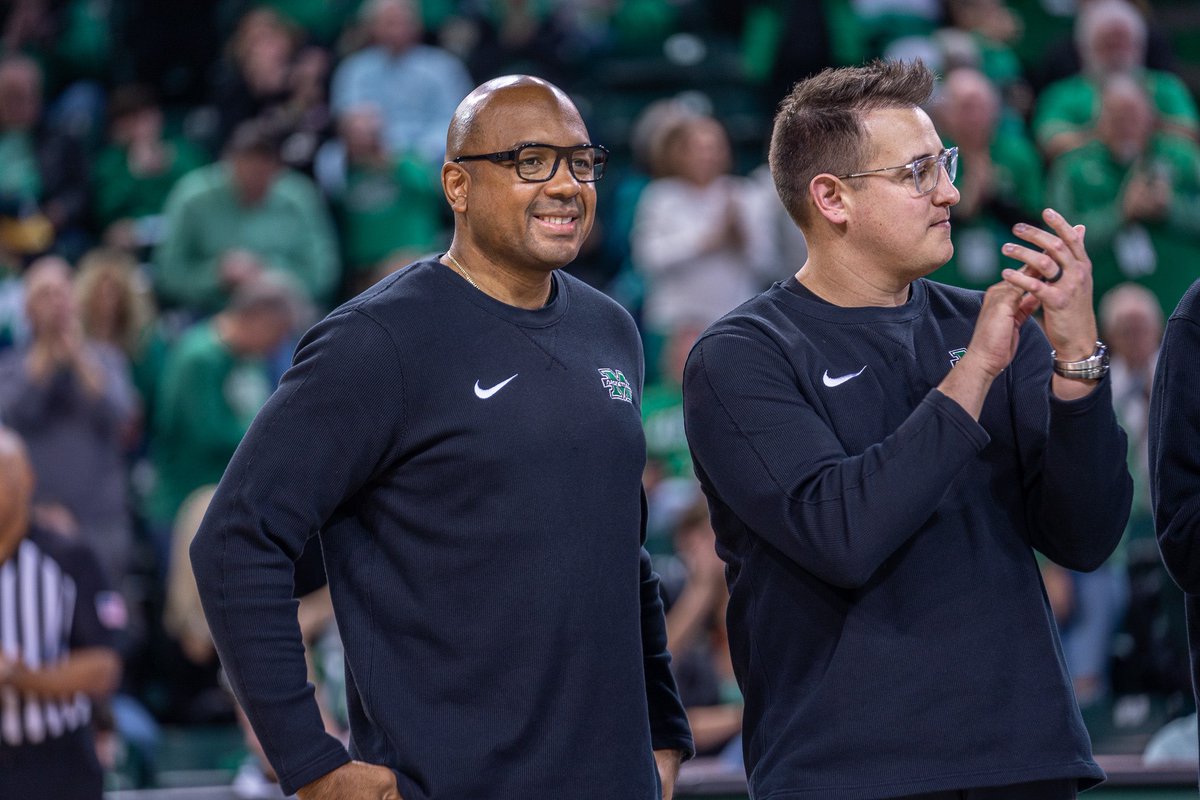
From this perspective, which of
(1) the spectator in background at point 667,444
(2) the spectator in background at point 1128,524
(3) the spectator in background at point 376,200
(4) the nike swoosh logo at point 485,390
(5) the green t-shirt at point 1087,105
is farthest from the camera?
(3) the spectator in background at point 376,200

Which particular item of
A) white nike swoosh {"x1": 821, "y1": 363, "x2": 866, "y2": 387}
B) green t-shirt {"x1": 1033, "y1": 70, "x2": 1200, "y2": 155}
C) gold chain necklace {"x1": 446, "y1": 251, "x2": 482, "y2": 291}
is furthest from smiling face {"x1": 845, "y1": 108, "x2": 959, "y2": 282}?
green t-shirt {"x1": 1033, "y1": 70, "x2": 1200, "y2": 155}

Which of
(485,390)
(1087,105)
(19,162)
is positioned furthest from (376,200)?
(485,390)

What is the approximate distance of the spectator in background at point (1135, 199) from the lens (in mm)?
8305

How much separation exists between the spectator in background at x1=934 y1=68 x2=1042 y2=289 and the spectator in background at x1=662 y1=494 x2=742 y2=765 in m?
1.99

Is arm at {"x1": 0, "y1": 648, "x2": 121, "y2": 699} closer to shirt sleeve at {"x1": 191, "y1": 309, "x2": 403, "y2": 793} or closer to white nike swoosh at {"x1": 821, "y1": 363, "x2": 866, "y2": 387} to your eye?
shirt sleeve at {"x1": 191, "y1": 309, "x2": 403, "y2": 793}

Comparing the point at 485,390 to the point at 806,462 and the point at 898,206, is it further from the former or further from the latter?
the point at 898,206

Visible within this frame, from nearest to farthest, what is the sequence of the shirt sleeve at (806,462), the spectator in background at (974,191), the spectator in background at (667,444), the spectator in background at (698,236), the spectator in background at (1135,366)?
1. the shirt sleeve at (806,462)
2. the spectator in background at (1135,366)
3. the spectator in background at (667,444)
4. the spectator in background at (974,191)
5. the spectator in background at (698,236)

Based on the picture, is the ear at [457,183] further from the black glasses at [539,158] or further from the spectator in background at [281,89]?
the spectator in background at [281,89]

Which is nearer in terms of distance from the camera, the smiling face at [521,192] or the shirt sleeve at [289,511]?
the shirt sleeve at [289,511]

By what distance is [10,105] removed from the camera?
455 inches

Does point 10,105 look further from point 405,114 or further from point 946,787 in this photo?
point 946,787

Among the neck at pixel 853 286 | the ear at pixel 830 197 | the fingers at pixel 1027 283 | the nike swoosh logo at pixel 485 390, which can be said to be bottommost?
the nike swoosh logo at pixel 485 390

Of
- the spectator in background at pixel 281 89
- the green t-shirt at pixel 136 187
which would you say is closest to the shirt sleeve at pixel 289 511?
the spectator in background at pixel 281 89

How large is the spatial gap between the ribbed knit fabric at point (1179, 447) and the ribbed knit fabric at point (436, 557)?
3.47 ft
